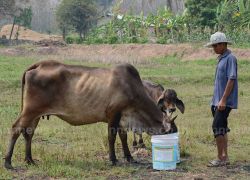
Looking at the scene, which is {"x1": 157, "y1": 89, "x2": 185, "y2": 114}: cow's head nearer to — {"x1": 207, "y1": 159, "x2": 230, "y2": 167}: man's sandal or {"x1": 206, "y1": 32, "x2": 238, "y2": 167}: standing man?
{"x1": 206, "y1": 32, "x2": 238, "y2": 167}: standing man

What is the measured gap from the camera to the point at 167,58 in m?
28.8

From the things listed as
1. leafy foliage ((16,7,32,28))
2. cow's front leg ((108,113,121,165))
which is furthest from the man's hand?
leafy foliage ((16,7,32,28))

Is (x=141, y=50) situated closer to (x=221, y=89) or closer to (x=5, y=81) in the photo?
(x=5, y=81)

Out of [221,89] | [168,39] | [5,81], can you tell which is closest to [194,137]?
[221,89]

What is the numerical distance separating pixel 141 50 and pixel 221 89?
25160 mm

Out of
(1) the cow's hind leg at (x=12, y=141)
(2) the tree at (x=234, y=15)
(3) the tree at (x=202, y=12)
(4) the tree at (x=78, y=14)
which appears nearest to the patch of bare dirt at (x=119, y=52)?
(2) the tree at (x=234, y=15)

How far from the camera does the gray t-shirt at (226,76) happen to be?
709 cm

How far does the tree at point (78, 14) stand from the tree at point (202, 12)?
14.6m

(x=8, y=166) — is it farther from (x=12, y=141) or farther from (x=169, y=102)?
(x=169, y=102)

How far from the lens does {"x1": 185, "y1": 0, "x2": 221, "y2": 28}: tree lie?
3362 cm

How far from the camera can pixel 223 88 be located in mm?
7184

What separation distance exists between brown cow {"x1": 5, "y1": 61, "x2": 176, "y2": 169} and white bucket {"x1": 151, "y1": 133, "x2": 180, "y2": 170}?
0.32 metres

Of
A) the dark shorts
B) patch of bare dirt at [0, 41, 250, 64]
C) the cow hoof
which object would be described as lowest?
the cow hoof

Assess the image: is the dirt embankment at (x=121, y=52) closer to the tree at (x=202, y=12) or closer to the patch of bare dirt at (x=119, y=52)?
the patch of bare dirt at (x=119, y=52)
